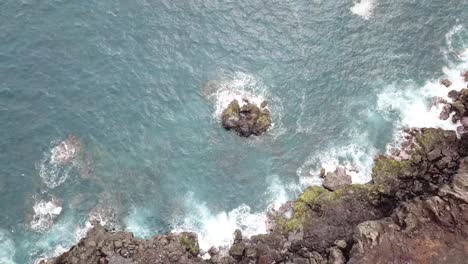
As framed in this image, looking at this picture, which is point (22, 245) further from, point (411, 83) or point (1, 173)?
point (411, 83)

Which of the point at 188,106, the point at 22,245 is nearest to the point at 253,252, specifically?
the point at 188,106

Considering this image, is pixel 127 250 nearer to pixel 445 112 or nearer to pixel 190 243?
pixel 190 243

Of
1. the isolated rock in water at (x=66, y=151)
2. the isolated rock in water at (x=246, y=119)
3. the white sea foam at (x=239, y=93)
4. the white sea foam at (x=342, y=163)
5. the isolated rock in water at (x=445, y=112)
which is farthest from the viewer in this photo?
the white sea foam at (x=239, y=93)

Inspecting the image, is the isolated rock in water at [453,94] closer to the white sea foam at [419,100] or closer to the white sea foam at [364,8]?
the white sea foam at [419,100]

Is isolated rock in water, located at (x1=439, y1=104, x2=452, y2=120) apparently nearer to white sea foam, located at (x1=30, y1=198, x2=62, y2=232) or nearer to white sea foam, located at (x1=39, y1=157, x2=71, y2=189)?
white sea foam, located at (x1=39, y1=157, x2=71, y2=189)

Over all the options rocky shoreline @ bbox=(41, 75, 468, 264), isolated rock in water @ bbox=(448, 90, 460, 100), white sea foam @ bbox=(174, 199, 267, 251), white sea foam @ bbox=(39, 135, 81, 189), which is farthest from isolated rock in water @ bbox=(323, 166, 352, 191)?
white sea foam @ bbox=(39, 135, 81, 189)

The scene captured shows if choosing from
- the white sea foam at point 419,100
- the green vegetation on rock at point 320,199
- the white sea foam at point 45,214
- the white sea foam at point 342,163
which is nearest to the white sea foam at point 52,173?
the white sea foam at point 45,214

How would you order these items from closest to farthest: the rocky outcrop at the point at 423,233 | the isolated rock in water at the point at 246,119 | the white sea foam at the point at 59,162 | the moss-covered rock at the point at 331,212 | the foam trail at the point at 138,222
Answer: the rocky outcrop at the point at 423,233 → the moss-covered rock at the point at 331,212 → the foam trail at the point at 138,222 → the white sea foam at the point at 59,162 → the isolated rock in water at the point at 246,119
